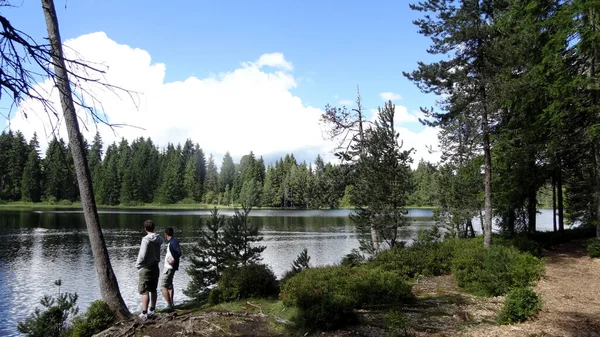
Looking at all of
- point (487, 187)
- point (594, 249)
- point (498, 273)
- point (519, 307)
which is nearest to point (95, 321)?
point (519, 307)

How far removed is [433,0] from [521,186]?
9.06 metres

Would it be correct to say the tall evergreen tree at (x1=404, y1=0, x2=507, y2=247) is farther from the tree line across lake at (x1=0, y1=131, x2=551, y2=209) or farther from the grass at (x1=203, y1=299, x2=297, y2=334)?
the tree line across lake at (x1=0, y1=131, x2=551, y2=209)

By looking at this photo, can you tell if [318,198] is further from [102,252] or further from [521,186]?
[102,252]

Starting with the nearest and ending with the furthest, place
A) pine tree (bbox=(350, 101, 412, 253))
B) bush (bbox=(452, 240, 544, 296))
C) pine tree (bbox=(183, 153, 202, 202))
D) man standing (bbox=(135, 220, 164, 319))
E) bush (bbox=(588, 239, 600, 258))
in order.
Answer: man standing (bbox=(135, 220, 164, 319)) < bush (bbox=(452, 240, 544, 296)) < bush (bbox=(588, 239, 600, 258)) < pine tree (bbox=(350, 101, 412, 253)) < pine tree (bbox=(183, 153, 202, 202))

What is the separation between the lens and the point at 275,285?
32.3 ft

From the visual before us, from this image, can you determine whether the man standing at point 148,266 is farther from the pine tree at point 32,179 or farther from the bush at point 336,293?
the pine tree at point 32,179

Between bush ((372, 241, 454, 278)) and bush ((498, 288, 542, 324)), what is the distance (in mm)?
5240

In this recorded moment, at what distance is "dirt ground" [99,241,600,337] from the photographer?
6.39m

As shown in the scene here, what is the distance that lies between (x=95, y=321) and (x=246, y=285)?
3226mm

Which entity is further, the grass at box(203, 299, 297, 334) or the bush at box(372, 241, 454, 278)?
the bush at box(372, 241, 454, 278)

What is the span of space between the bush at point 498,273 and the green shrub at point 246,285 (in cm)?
515

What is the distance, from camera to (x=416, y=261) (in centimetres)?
1268

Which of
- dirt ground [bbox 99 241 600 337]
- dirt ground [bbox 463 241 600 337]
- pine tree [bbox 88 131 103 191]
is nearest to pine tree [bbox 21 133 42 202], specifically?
pine tree [bbox 88 131 103 191]

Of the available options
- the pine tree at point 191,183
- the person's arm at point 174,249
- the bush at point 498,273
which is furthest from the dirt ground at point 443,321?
the pine tree at point 191,183
